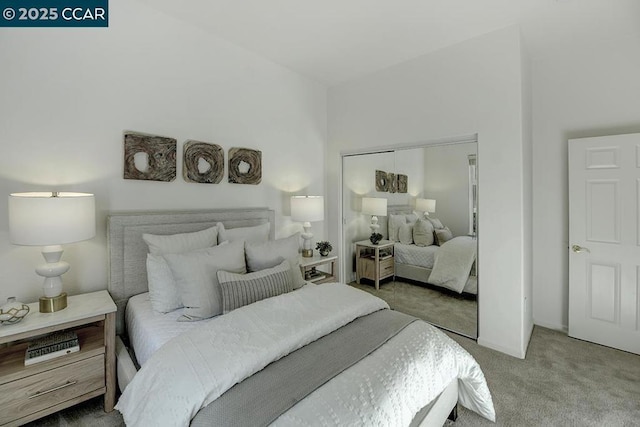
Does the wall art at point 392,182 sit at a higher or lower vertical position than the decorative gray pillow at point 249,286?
higher

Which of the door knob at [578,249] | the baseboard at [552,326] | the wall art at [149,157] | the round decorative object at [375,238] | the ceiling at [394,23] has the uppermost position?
the ceiling at [394,23]

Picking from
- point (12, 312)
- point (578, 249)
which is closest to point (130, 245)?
point (12, 312)

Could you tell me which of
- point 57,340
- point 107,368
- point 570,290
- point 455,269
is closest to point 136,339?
point 107,368

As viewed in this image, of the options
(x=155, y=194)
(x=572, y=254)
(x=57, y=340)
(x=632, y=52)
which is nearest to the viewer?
(x=57, y=340)

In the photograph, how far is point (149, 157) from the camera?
2.32 metres

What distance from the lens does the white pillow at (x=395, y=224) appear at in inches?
129

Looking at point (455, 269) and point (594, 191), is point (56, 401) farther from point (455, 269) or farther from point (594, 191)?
point (594, 191)

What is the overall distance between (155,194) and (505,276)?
3.06m

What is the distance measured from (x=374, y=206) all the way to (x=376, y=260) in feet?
2.16

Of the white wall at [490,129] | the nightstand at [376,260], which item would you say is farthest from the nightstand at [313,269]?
the white wall at [490,129]

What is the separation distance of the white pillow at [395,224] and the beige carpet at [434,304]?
1.71 feet

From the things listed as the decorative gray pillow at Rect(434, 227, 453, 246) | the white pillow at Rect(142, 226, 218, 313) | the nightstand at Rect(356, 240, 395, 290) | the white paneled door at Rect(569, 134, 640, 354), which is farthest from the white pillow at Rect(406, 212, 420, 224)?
the white pillow at Rect(142, 226, 218, 313)

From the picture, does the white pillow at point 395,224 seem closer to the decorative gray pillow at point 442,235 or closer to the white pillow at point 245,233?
the decorative gray pillow at point 442,235

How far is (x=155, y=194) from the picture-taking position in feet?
7.83
